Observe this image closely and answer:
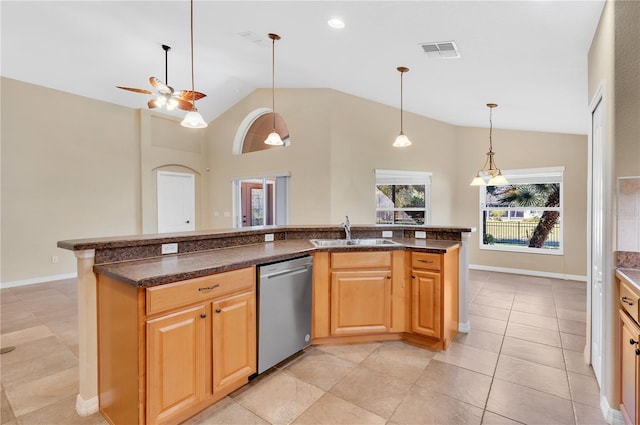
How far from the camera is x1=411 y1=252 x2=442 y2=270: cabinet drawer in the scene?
105 inches

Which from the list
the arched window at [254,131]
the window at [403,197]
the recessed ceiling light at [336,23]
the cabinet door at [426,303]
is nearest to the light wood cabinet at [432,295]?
the cabinet door at [426,303]

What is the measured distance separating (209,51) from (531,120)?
498 cm

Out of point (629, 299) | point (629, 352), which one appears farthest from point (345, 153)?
point (629, 352)

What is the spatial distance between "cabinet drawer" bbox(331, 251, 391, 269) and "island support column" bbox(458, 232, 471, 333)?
2.81 feet

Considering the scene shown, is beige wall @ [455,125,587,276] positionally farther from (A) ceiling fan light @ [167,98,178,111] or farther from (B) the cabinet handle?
(A) ceiling fan light @ [167,98,178,111]

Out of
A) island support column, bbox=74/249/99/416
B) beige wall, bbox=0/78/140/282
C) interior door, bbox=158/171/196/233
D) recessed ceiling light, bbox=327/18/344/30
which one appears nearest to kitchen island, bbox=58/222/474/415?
island support column, bbox=74/249/99/416

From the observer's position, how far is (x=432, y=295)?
268 centimetres

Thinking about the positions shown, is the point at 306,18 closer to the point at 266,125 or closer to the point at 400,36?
the point at 400,36

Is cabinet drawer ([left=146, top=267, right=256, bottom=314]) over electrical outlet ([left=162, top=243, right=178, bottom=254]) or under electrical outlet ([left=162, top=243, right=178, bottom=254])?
under

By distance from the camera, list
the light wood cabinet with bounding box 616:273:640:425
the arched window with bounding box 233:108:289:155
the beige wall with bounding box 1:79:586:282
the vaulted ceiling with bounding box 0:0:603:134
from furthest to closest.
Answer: the arched window with bounding box 233:108:289:155 → the beige wall with bounding box 1:79:586:282 → the vaulted ceiling with bounding box 0:0:603:134 → the light wood cabinet with bounding box 616:273:640:425

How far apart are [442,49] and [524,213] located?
3.95m

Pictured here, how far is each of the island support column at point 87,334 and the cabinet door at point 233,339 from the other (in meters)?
0.75

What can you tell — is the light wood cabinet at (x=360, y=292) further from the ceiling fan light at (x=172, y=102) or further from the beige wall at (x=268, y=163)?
the ceiling fan light at (x=172, y=102)

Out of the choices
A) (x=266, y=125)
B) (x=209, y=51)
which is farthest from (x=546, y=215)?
(x=209, y=51)
